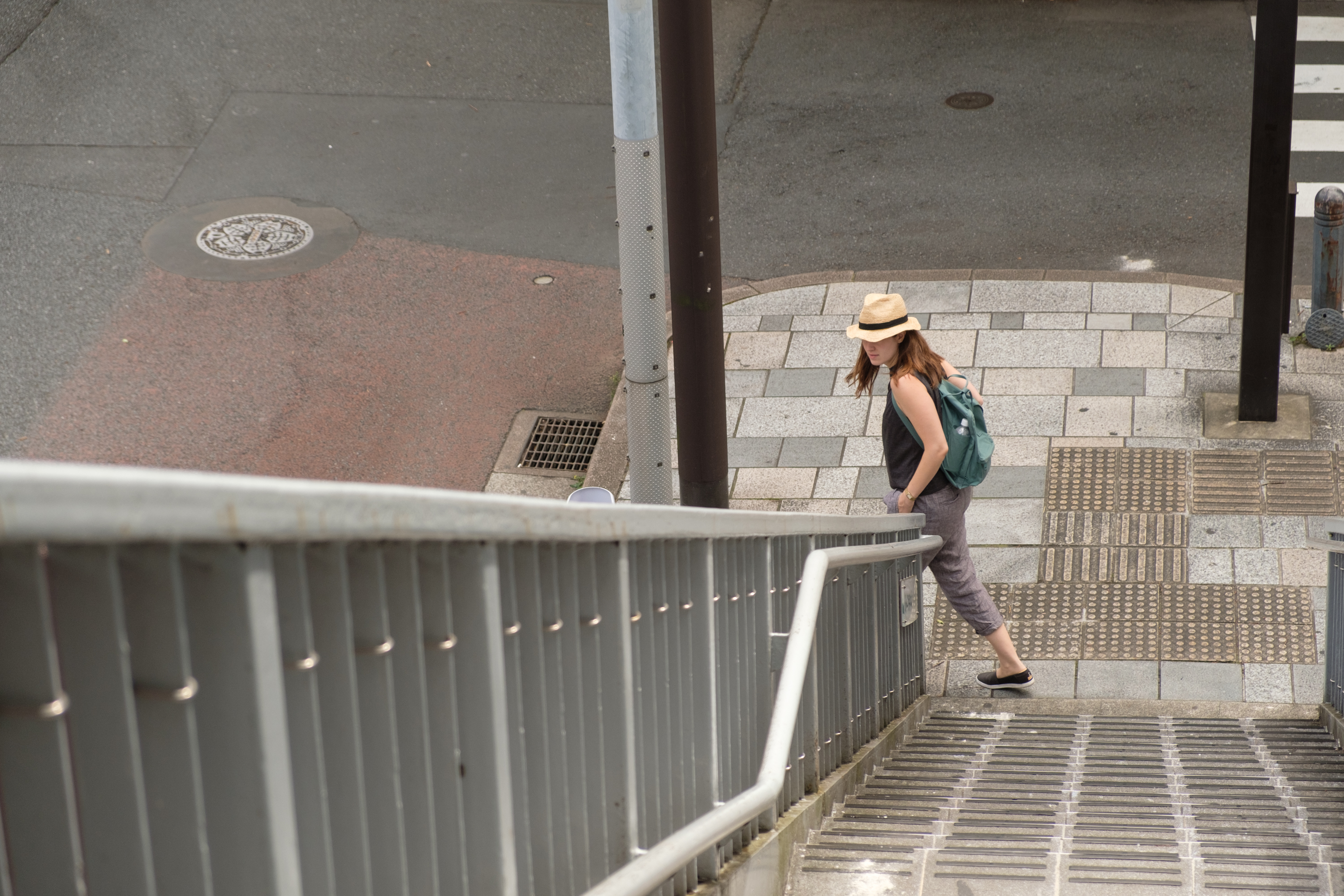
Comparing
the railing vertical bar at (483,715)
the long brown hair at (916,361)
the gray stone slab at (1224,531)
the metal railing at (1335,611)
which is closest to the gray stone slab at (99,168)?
the long brown hair at (916,361)

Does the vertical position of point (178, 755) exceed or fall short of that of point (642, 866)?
it exceeds it

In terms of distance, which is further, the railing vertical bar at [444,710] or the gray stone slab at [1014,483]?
the gray stone slab at [1014,483]

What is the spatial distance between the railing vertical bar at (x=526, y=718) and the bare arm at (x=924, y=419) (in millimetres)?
3440

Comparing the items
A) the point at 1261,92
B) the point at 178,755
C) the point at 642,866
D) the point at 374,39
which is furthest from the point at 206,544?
the point at 374,39

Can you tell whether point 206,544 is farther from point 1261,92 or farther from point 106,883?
point 1261,92

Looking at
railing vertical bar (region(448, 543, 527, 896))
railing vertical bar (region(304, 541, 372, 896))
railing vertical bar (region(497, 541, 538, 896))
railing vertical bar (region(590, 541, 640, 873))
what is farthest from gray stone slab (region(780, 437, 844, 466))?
railing vertical bar (region(304, 541, 372, 896))

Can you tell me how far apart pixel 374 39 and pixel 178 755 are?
1366cm

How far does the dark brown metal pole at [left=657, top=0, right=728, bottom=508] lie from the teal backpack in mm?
893

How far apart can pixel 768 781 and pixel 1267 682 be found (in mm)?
4219

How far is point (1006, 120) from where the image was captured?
41.6 feet

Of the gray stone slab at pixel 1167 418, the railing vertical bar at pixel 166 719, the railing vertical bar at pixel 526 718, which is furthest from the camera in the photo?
the gray stone slab at pixel 1167 418

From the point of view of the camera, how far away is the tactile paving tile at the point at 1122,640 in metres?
7.03

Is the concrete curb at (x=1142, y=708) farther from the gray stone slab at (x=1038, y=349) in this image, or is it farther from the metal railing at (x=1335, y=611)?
the gray stone slab at (x=1038, y=349)

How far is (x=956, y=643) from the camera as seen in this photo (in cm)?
739
